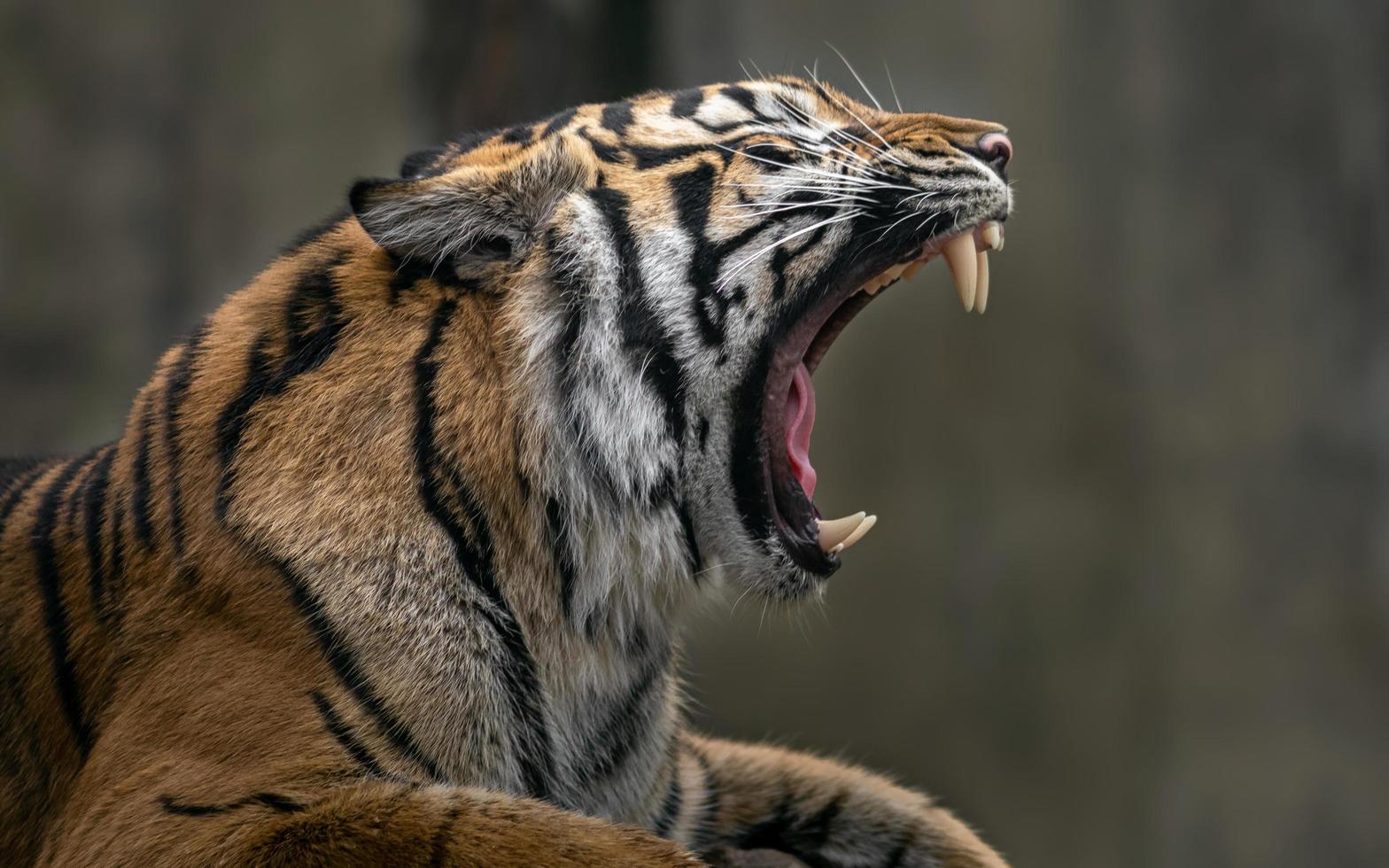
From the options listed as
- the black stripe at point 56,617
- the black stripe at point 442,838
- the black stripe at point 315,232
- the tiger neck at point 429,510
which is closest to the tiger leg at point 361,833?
the black stripe at point 442,838

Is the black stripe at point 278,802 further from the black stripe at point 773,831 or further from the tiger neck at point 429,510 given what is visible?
the black stripe at point 773,831

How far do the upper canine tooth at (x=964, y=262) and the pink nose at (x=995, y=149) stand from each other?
0.39 ft

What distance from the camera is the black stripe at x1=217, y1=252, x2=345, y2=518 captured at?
1.62 m

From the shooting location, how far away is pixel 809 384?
1.90m

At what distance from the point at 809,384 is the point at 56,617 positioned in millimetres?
1065

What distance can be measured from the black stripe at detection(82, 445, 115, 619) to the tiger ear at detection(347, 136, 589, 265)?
0.54m

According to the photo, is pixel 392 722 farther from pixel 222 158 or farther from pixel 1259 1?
pixel 222 158

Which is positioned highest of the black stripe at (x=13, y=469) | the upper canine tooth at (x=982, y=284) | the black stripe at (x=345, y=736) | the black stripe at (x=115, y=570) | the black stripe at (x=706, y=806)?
the upper canine tooth at (x=982, y=284)

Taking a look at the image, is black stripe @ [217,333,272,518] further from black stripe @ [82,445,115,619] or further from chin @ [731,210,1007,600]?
chin @ [731,210,1007,600]

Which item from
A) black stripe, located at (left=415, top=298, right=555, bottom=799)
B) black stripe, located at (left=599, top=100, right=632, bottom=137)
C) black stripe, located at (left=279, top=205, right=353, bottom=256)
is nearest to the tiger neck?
black stripe, located at (left=415, top=298, right=555, bottom=799)

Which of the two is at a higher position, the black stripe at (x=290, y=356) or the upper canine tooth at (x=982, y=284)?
the upper canine tooth at (x=982, y=284)

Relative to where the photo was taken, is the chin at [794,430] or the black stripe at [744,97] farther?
the black stripe at [744,97]

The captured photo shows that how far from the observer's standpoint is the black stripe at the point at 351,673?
1.48 m

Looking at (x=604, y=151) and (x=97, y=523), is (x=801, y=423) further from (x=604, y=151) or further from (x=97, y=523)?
(x=97, y=523)
